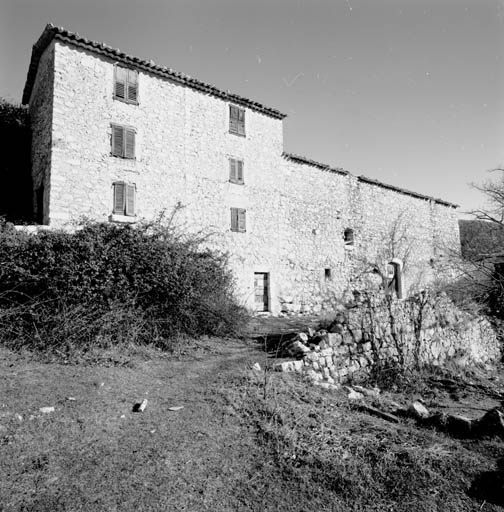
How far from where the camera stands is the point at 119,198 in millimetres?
12430

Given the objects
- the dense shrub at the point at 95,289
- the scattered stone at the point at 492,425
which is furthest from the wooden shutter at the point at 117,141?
the scattered stone at the point at 492,425

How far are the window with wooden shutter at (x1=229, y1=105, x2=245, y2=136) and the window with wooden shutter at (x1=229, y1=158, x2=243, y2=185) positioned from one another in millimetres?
1313

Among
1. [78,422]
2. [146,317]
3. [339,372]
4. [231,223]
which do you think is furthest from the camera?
[231,223]

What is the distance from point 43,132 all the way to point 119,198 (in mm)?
3517

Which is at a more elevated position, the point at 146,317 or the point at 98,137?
the point at 98,137

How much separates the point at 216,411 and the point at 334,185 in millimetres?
15943

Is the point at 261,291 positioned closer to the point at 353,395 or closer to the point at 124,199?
the point at 124,199

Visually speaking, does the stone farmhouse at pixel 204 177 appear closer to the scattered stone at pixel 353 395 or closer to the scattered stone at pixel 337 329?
the scattered stone at pixel 337 329

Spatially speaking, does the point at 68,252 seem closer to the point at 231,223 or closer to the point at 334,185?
the point at 231,223

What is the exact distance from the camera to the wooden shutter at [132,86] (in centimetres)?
1295

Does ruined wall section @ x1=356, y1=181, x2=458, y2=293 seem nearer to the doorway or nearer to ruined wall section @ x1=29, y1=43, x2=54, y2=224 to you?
the doorway

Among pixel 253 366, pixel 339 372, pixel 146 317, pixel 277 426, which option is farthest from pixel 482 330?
pixel 146 317

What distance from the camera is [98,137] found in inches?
478

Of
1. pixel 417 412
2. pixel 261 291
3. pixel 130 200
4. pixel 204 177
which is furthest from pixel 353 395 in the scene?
pixel 204 177
